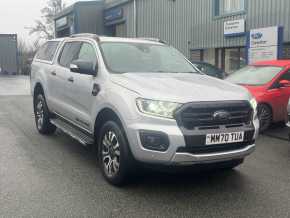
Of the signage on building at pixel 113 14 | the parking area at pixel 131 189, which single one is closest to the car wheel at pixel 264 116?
the parking area at pixel 131 189

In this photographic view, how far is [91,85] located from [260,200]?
8.24ft

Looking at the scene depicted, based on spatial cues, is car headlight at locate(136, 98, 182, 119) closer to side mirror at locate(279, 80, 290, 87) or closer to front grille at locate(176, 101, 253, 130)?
front grille at locate(176, 101, 253, 130)

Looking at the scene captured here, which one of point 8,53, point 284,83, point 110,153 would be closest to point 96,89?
point 110,153

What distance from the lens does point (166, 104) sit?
4082 mm

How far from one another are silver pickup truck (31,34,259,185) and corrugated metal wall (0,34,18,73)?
32.9m

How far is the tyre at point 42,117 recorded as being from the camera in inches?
282

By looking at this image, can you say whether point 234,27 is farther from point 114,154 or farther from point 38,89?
point 114,154

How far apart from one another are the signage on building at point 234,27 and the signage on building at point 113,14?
38.6 ft

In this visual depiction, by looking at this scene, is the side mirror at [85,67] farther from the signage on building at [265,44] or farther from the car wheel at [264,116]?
the signage on building at [265,44]

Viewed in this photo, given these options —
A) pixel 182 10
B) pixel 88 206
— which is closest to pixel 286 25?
pixel 182 10

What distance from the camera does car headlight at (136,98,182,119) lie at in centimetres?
405

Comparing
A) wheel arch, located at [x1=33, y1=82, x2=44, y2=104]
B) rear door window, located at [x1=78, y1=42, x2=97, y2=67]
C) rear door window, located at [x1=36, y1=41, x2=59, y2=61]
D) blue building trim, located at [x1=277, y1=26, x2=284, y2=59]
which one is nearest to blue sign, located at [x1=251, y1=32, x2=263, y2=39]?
blue building trim, located at [x1=277, y1=26, x2=284, y2=59]

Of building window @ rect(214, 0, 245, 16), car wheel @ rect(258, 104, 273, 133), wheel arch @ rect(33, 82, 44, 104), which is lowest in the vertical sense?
car wheel @ rect(258, 104, 273, 133)

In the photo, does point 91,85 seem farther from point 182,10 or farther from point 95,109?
point 182,10
